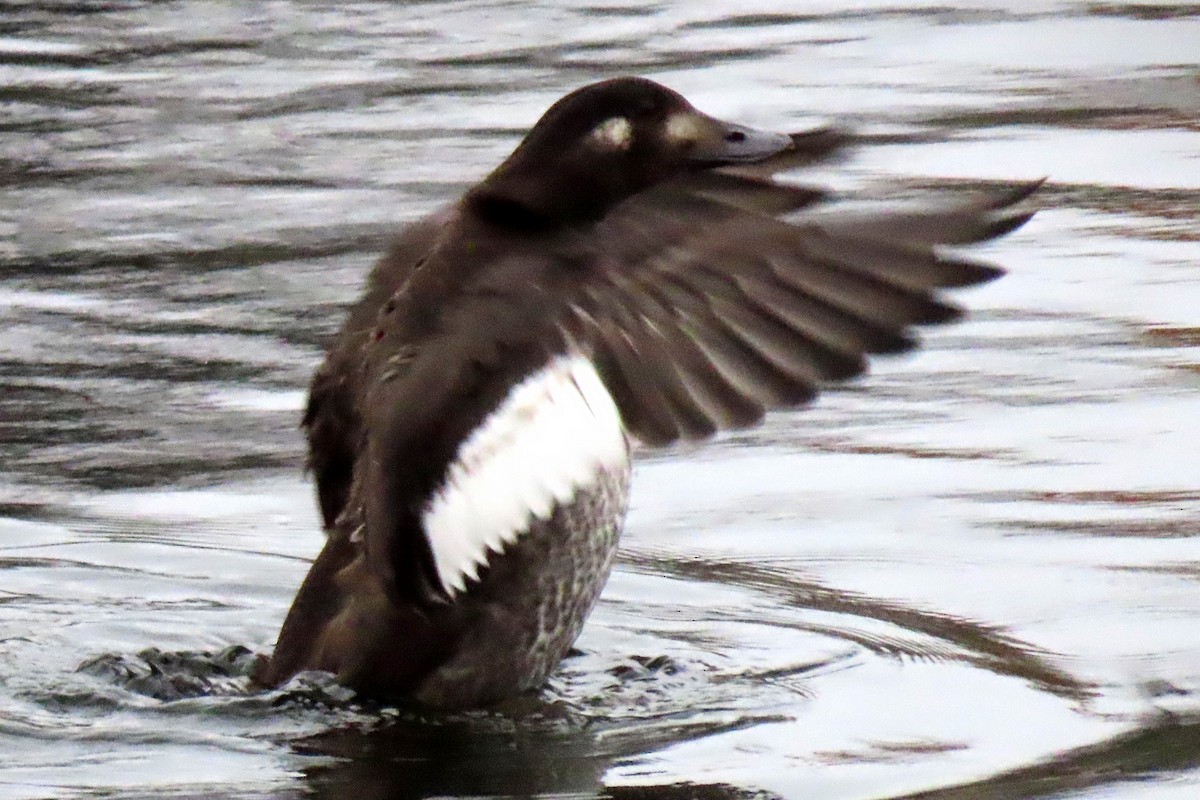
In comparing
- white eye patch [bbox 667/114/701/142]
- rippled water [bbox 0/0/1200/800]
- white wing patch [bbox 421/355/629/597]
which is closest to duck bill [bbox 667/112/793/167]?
white eye patch [bbox 667/114/701/142]

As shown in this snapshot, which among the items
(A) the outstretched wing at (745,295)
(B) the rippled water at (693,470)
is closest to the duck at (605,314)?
(A) the outstretched wing at (745,295)

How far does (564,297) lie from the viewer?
185 inches

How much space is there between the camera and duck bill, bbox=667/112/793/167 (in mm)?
5027

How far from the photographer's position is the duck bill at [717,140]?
16.5 feet

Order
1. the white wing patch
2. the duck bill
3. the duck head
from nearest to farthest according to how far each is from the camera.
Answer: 1. the white wing patch
2. the duck head
3. the duck bill

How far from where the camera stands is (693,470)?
6789 mm

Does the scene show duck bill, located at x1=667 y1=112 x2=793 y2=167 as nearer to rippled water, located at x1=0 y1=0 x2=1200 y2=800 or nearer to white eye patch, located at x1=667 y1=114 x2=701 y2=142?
white eye patch, located at x1=667 y1=114 x2=701 y2=142

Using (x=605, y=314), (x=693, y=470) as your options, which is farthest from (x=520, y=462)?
(x=693, y=470)

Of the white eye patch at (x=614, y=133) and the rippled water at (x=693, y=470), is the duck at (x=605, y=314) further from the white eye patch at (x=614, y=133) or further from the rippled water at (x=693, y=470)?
the rippled water at (x=693, y=470)

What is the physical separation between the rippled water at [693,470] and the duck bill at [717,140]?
41.0 inches

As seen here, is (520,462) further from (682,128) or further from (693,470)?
(693,470)

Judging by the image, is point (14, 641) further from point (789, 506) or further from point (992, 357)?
point (992, 357)

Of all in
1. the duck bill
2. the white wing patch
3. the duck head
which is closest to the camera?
the white wing patch

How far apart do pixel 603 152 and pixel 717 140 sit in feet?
0.82
